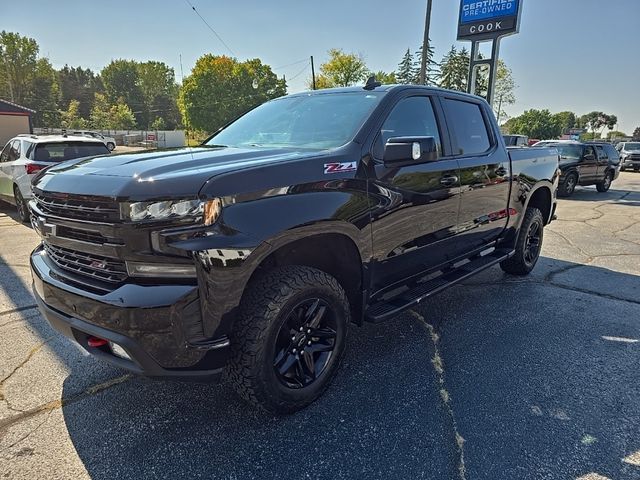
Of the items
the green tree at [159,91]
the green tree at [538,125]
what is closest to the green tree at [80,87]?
the green tree at [159,91]

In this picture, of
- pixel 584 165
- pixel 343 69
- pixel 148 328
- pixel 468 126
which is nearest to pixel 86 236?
pixel 148 328

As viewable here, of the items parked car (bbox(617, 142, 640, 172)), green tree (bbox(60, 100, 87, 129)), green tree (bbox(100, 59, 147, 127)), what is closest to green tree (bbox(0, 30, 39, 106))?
green tree (bbox(60, 100, 87, 129))

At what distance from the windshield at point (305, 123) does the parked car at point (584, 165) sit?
13.3 m

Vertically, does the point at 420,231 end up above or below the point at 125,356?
above

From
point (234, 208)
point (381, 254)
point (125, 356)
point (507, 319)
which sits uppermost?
point (234, 208)

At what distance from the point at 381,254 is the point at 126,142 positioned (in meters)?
63.5

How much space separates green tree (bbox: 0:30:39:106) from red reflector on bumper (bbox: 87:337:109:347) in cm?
10025

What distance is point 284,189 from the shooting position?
93.6 inches

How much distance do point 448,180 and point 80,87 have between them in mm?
129697

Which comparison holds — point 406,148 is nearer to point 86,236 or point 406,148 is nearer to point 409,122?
point 409,122

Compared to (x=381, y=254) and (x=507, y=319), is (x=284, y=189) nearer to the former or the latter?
(x=381, y=254)

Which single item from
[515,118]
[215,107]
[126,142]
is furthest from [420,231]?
[515,118]

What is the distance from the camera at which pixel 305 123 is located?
3412 mm

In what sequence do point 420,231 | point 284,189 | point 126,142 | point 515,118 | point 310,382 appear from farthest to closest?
1. point 515,118
2. point 126,142
3. point 420,231
4. point 310,382
5. point 284,189
